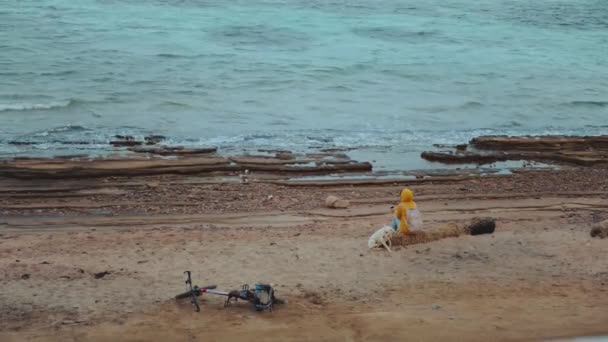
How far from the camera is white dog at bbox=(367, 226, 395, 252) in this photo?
1217 centimetres

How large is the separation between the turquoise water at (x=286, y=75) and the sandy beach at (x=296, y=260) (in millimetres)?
3462

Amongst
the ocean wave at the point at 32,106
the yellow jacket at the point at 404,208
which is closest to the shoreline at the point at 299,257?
the yellow jacket at the point at 404,208

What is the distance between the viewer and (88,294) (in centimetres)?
1023

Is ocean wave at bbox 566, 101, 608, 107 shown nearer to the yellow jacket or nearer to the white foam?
the white foam

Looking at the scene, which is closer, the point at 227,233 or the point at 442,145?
the point at 227,233

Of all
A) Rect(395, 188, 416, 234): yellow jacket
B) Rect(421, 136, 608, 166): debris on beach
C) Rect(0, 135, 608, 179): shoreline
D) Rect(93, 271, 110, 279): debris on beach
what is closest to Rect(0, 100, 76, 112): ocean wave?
Rect(0, 135, 608, 179): shoreline

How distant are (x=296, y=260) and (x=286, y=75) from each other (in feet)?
52.8

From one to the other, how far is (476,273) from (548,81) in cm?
1897

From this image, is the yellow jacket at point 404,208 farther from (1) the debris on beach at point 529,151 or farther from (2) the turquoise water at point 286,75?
(2) the turquoise water at point 286,75

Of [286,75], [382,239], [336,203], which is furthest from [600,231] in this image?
[286,75]

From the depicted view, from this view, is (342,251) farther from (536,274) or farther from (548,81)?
(548,81)

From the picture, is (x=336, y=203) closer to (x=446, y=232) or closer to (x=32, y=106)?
(x=446, y=232)

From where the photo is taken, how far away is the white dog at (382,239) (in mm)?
12172

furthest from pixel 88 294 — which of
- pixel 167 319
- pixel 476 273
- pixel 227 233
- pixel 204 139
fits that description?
pixel 204 139
